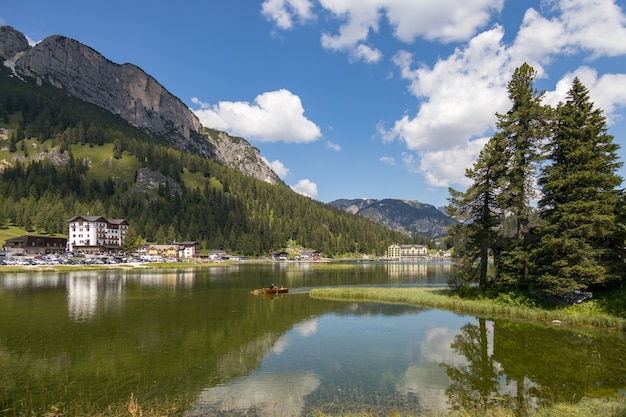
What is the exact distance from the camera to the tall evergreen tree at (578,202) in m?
37.9

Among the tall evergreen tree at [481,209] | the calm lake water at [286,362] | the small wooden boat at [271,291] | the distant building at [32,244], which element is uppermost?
the tall evergreen tree at [481,209]

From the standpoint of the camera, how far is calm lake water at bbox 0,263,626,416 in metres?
19.6

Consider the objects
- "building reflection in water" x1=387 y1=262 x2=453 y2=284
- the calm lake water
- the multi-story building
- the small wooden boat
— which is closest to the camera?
the calm lake water

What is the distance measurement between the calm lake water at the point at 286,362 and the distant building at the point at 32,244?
404ft

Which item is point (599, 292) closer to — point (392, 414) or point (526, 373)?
point (526, 373)

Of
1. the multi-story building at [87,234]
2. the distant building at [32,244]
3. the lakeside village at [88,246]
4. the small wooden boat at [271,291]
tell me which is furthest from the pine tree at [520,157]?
the multi-story building at [87,234]

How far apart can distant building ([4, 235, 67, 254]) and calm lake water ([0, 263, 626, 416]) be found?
123 m

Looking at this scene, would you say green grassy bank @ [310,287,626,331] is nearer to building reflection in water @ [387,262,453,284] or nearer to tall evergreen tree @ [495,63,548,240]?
tall evergreen tree @ [495,63,548,240]

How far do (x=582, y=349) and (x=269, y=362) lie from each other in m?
24.0

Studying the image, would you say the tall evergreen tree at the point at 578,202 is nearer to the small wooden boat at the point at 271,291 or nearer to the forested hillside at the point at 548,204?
the forested hillside at the point at 548,204

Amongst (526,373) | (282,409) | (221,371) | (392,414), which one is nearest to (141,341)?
(221,371)

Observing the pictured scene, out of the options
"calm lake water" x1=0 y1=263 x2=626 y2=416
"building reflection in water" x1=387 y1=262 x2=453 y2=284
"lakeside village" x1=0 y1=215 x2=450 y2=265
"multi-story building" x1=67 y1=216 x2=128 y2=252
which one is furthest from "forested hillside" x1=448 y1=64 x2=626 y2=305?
"multi-story building" x1=67 y1=216 x2=128 y2=252

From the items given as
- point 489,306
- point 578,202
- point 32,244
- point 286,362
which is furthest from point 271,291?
point 32,244

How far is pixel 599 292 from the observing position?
4119 cm
